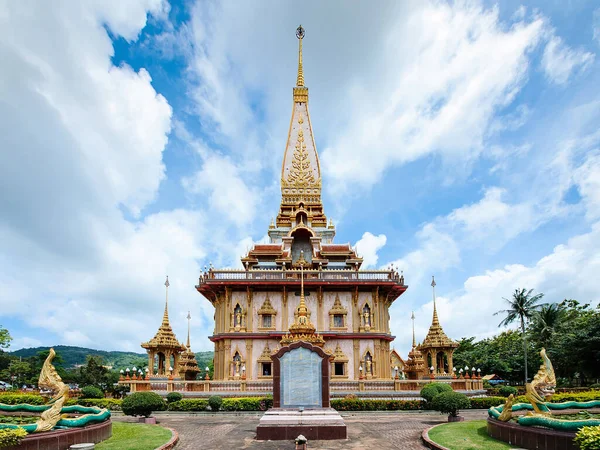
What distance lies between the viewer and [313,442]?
1577 centimetres

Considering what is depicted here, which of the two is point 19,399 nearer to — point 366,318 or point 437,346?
point 366,318

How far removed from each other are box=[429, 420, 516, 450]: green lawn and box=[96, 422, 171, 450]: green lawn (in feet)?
28.9

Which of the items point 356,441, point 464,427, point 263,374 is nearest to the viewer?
point 356,441

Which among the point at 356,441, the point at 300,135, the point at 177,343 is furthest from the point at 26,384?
the point at 356,441

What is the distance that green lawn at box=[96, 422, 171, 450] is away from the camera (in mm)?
14391

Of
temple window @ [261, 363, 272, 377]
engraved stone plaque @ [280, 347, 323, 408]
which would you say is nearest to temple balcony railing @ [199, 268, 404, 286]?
temple window @ [261, 363, 272, 377]

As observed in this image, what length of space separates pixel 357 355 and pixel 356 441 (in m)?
20.1

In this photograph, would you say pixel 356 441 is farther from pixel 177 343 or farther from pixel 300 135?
pixel 300 135

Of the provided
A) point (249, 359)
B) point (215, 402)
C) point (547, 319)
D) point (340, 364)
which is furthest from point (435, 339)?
point (547, 319)

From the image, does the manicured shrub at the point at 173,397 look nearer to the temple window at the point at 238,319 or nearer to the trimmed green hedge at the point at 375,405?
the trimmed green hedge at the point at 375,405

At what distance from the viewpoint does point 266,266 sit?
40.8 meters

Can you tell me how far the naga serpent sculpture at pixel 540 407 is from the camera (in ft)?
42.2

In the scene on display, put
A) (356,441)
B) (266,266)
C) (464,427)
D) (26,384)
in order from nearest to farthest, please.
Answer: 1. (356,441)
2. (464,427)
3. (266,266)
4. (26,384)

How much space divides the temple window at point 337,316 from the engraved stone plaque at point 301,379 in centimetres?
1812
